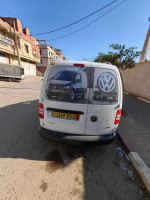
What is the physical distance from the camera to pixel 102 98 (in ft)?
5.61

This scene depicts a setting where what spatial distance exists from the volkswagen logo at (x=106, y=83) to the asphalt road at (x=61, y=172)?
1659mm

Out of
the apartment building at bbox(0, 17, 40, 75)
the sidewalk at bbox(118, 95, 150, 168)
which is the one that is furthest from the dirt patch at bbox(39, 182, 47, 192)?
the apartment building at bbox(0, 17, 40, 75)

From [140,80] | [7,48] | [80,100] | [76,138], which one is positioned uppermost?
[7,48]

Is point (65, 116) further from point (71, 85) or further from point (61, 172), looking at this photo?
point (61, 172)

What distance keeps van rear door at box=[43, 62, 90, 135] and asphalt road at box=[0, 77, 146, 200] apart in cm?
78

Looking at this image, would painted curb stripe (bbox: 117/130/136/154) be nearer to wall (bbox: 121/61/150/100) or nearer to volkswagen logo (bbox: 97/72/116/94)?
volkswagen logo (bbox: 97/72/116/94)

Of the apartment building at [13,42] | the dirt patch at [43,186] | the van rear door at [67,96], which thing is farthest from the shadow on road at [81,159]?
the apartment building at [13,42]

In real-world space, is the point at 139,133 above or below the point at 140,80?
below

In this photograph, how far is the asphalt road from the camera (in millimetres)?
1427

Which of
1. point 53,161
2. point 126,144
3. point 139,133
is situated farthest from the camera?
point 139,133

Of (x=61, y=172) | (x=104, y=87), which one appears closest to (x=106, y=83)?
(x=104, y=87)

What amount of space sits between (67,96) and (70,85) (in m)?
0.23

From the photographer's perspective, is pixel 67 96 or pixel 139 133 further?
pixel 139 133

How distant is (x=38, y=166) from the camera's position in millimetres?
1807
